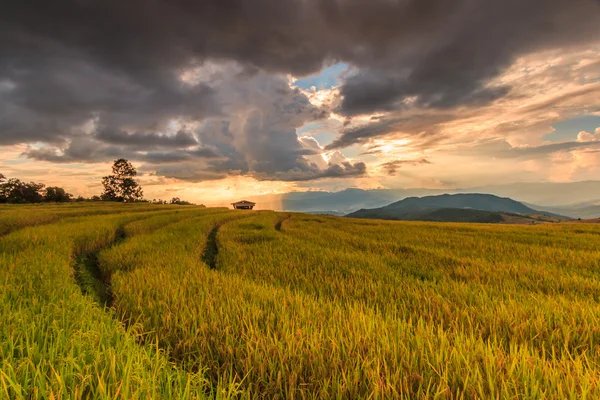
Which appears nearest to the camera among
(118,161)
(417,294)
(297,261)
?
(417,294)

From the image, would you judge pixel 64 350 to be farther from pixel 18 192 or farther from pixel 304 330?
pixel 18 192

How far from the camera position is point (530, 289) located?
5000 millimetres

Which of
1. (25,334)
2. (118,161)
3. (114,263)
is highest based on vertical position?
(118,161)

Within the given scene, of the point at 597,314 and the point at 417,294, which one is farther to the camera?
the point at 417,294

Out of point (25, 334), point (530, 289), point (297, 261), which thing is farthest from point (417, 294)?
point (25, 334)

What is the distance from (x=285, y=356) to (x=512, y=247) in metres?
10.9

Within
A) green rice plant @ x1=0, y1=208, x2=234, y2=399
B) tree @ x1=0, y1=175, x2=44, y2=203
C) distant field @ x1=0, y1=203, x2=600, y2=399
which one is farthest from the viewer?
tree @ x1=0, y1=175, x2=44, y2=203

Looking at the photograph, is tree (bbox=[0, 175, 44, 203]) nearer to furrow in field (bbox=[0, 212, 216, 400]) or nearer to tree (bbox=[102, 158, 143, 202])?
tree (bbox=[102, 158, 143, 202])

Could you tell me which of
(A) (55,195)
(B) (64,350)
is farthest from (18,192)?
(B) (64,350)

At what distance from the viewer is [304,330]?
2682 millimetres

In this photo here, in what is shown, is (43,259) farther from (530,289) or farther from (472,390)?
(530,289)

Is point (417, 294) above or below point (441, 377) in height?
below

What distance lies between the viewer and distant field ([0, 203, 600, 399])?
1854 mm

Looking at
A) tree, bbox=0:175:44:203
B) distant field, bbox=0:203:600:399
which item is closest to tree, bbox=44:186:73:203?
tree, bbox=0:175:44:203
